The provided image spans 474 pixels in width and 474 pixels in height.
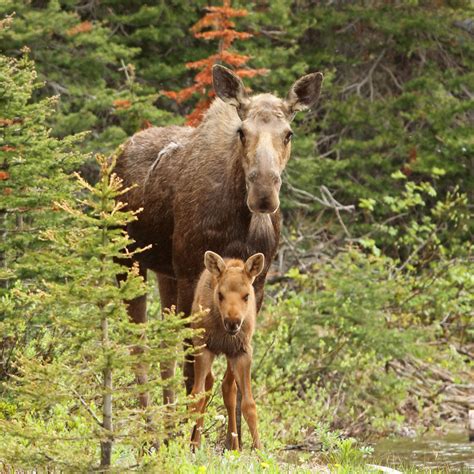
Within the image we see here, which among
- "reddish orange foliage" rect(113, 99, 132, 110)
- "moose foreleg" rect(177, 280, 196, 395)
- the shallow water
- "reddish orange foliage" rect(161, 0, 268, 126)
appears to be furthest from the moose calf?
"reddish orange foliage" rect(113, 99, 132, 110)

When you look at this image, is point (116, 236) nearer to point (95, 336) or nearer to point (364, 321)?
point (95, 336)

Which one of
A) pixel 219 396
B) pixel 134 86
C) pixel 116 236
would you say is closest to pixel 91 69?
pixel 134 86

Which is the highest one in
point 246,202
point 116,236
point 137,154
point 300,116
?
point 116,236

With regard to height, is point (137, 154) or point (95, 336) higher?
point (95, 336)

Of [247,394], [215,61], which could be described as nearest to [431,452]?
[247,394]

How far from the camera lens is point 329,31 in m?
19.2

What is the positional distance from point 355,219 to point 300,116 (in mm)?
1906

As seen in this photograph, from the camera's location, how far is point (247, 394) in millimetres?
7910

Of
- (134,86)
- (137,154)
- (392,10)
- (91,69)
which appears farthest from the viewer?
(392,10)

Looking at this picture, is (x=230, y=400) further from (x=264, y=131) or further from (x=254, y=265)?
(x=264, y=131)

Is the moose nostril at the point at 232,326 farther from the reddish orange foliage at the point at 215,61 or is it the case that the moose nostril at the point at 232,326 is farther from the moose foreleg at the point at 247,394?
the reddish orange foliage at the point at 215,61

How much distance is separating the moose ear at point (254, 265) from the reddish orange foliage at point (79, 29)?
908 centimetres

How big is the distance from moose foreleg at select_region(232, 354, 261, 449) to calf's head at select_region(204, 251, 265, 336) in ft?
1.20

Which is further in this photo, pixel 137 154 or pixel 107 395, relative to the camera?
pixel 137 154
